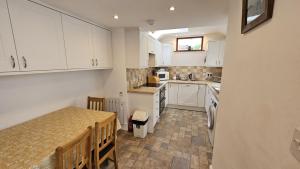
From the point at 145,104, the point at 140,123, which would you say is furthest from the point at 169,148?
the point at 145,104

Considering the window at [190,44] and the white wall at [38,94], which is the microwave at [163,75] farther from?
the white wall at [38,94]

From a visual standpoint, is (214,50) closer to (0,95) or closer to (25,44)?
(25,44)

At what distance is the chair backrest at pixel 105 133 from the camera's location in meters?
1.36

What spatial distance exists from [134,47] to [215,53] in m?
2.51

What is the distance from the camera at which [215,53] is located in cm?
376

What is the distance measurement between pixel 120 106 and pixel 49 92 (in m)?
1.31

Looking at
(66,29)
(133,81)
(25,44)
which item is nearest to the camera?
(25,44)

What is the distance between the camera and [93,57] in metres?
2.21

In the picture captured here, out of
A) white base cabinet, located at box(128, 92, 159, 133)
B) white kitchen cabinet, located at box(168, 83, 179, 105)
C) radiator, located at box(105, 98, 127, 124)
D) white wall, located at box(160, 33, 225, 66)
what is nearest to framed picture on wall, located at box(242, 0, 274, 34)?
white base cabinet, located at box(128, 92, 159, 133)

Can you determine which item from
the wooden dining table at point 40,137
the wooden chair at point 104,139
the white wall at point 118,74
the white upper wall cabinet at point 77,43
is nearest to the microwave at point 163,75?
the white wall at point 118,74

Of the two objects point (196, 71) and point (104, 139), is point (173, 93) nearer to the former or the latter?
point (196, 71)

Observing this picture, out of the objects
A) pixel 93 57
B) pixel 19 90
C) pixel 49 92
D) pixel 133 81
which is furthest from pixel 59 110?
pixel 133 81

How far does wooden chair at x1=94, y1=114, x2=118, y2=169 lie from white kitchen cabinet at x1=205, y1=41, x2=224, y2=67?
341 centimetres

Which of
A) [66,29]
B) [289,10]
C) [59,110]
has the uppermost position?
[66,29]
